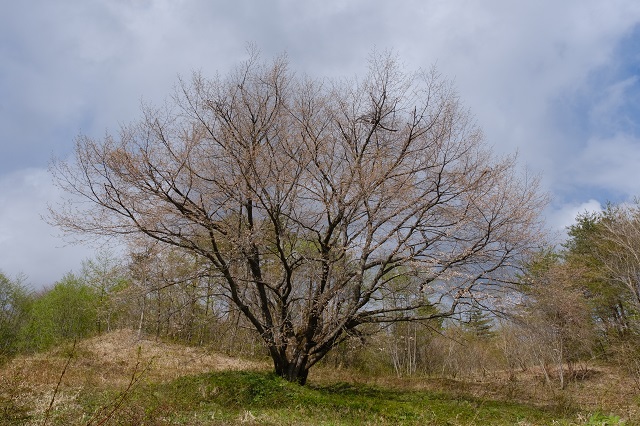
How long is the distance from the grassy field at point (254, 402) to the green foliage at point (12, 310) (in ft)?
30.8

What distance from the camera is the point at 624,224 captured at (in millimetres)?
20250

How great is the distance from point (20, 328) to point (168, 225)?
67.9ft

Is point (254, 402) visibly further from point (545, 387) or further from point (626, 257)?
point (626, 257)

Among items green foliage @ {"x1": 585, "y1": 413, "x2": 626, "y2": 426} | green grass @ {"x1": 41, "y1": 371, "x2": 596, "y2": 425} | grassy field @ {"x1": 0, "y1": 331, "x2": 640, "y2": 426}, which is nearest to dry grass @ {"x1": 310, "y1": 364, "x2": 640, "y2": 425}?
grassy field @ {"x1": 0, "y1": 331, "x2": 640, "y2": 426}

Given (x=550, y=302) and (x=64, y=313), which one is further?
(x=64, y=313)

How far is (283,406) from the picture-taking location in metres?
9.28

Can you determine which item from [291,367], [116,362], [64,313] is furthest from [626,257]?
[64,313]

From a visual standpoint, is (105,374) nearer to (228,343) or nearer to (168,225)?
(168,225)

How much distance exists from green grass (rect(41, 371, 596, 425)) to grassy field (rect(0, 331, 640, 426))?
2 centimetres

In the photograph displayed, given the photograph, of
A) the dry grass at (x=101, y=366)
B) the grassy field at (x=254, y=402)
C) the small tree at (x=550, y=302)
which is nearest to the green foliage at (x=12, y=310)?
the dry grass at (x=101, y=366)

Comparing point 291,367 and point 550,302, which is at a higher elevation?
point 550,302

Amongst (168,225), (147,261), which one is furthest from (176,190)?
(147,261)

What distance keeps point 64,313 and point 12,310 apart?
2.89m

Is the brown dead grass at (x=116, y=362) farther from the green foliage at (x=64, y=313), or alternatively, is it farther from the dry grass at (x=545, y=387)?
the green foliage at (x=64, y=313)
